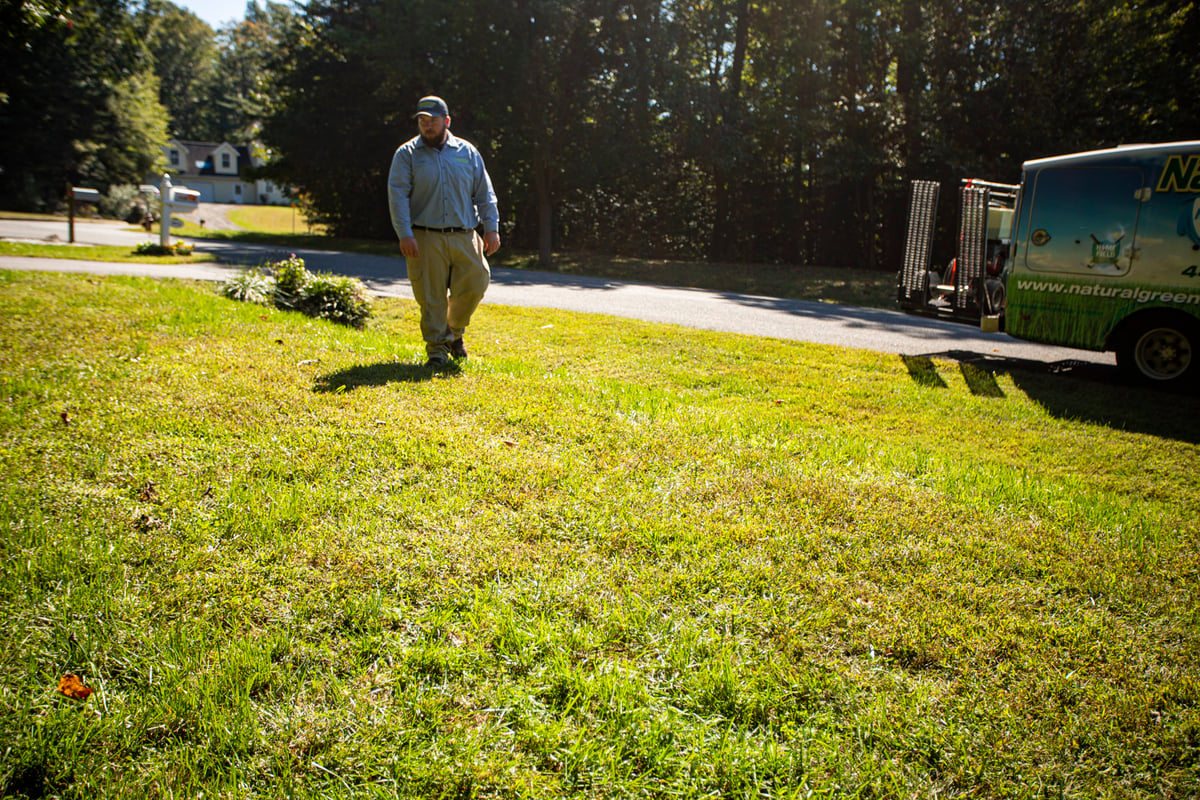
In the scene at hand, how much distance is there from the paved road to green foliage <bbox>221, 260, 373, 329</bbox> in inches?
105

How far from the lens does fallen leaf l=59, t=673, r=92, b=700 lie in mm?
2318

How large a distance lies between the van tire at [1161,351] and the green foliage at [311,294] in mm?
8233

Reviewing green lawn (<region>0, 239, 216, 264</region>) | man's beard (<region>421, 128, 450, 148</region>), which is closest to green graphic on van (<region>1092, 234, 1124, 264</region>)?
man's beard (<region>421, 128, 450, 148</region>)

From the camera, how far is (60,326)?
22.5 feet

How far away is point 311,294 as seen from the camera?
8742mm

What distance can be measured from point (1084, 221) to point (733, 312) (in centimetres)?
485

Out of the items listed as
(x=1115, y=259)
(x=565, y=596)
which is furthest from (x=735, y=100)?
(x=565, y=596)

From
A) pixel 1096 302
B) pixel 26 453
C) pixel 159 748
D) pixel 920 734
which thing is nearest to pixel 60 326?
pixel 26 453

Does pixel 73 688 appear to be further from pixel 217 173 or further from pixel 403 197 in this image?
pixel 217 173

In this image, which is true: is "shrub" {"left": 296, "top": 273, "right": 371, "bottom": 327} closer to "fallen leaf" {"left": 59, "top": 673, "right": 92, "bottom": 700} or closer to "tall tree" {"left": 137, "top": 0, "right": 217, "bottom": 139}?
"fallen leaf" {"left": 59, "top": 673, "right": 92, "bottom": 700}

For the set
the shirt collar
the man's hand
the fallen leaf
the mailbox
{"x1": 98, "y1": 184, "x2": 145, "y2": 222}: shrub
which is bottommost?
the fallen leaf

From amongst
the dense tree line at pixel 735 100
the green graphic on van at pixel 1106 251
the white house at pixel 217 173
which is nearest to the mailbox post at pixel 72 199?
the dense tree line at pixel 735 100

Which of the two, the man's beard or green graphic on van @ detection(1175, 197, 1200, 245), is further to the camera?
green graphic on van @ detection(1175, 197, 1200, 245)

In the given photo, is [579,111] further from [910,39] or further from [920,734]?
[920,734]
